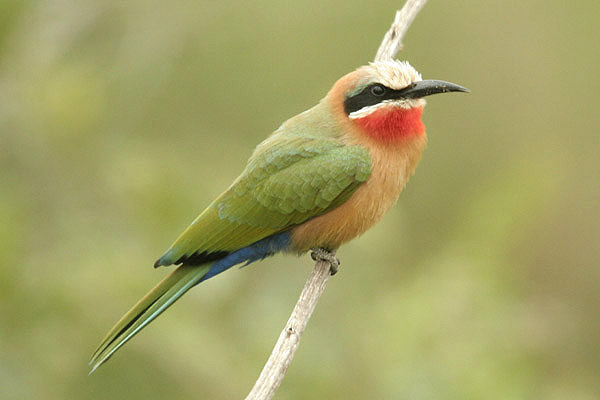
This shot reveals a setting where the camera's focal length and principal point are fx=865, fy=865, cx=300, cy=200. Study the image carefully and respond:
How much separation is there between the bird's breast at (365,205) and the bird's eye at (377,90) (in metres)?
0.19

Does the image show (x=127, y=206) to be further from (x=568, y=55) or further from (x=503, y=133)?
(x=568, y=55)

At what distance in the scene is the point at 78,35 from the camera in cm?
369

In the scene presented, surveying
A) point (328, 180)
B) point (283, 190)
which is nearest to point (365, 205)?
point (328, 180)

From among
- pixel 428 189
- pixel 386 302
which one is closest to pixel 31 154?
pixel 386 302

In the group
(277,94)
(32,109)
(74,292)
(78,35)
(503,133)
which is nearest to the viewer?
(74,292)

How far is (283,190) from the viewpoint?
3.41 metres

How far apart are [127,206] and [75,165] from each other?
290 mm

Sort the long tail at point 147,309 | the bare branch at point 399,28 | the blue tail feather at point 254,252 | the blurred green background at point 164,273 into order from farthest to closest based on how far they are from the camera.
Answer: the bare branch at point 399,28 → the blue tail feather at point 254,252 → the blurred green background at point 164,273 → the long tail at point 147,309

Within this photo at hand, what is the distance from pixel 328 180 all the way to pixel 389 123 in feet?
1.13

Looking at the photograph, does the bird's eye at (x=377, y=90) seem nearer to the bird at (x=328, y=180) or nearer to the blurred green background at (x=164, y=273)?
the bird at (x=328, y=180)

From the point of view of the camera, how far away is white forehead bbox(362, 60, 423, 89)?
3.41 m

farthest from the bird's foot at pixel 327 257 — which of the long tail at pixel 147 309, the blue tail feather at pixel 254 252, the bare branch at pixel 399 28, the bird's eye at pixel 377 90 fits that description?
the bare branch at pixel 399 28

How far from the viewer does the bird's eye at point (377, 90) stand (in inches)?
136

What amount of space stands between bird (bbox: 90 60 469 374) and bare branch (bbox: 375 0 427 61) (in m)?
0.24
